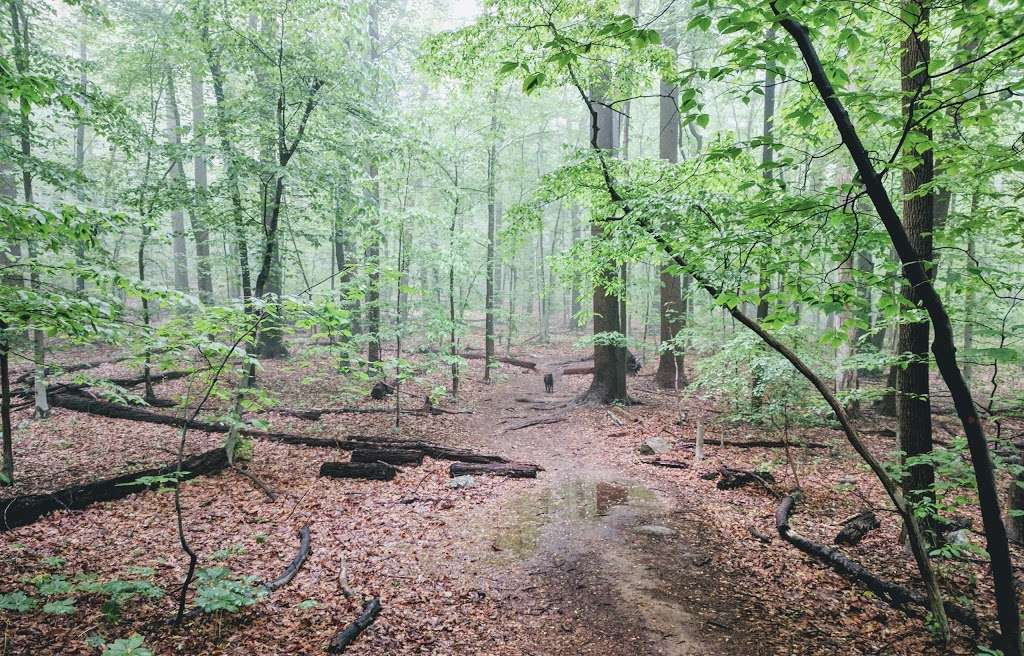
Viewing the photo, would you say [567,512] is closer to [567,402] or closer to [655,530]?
[655,530]

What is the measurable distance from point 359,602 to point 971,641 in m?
5.81

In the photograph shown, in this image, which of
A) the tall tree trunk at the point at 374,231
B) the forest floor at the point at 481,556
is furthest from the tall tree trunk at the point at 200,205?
the forest floor at the point at 481,556

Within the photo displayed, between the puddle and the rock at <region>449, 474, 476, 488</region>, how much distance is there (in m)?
1.10

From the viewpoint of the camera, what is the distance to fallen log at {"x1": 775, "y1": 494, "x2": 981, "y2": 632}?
433 cm

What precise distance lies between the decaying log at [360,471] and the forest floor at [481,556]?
0.61 ft

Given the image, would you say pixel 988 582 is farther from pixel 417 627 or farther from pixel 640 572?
pixel 417 627

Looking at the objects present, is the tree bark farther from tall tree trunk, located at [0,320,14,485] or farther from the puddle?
tall tree trunk, located at [0,320,14,485]

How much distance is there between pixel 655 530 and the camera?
21.1 ft

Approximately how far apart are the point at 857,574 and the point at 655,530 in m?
2.26

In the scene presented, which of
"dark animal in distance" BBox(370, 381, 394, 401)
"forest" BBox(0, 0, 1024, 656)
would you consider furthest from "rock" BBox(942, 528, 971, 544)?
"dark animal in distance" BBox(370, 381, 394, 401)

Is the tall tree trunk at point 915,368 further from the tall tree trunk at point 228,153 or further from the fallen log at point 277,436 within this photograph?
the tall tree trunk at point 228,153

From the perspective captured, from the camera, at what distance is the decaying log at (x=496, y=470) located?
878 cm

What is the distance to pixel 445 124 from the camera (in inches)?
639

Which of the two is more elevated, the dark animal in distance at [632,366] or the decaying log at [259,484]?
the dark animal in distance at [632,366]
